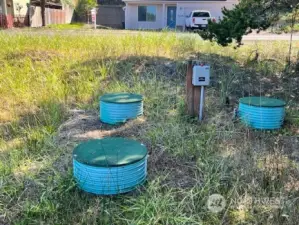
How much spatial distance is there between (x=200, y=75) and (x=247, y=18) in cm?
200

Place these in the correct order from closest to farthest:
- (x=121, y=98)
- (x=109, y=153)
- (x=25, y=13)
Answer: (x=109, y=153) < (x=121, y=98) < (x=25, y=13)

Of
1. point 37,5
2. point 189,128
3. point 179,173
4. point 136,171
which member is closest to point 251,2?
point 189,128

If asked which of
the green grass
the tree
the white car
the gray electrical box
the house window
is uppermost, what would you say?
the house window

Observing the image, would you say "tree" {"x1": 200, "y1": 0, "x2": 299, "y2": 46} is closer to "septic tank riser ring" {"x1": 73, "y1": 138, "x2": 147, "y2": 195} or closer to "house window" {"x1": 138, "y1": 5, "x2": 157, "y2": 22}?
"septic tank riser ring" {"x1": 73, "y1": 138, "x2": 147, "y2": 195}

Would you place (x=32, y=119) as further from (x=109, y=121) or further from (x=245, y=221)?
(x=245, y=221)

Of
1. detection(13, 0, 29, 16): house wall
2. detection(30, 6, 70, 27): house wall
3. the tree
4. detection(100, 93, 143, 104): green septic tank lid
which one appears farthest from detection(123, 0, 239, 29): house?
detection(100, 93, 143, 104): green septic tank lid

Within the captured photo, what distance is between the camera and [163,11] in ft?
70.2

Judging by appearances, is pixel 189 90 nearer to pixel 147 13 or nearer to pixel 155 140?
pixel 155 140

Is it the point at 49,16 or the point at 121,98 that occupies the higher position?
the point at 49,16

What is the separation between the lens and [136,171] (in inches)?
91.5

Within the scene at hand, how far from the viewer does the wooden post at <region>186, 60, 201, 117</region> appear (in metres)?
3.65

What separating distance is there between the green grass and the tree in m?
0.74

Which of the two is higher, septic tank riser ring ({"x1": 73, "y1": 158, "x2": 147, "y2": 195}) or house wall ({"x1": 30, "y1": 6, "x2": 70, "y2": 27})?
house wall ({"x1": 30, "y1": 6, "x2": 70, "y2": 27})

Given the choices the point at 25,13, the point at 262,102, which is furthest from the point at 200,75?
the point at 25,13
